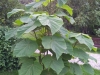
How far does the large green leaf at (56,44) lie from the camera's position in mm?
2080

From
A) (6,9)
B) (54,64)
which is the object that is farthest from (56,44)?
(6,9)

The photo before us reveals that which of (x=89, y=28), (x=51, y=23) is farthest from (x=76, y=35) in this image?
(x=89, y=28)

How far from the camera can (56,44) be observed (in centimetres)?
213

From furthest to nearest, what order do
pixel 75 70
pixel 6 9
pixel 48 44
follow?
pixel 6 9 → pixel 75 70 → pixel 48 44

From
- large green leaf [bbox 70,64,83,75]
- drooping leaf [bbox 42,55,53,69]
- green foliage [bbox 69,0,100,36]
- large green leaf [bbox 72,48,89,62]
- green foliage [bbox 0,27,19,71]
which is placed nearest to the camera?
drooping leaf [bbox 42,55,53,69]

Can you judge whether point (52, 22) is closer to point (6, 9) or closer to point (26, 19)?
point (26, 19)

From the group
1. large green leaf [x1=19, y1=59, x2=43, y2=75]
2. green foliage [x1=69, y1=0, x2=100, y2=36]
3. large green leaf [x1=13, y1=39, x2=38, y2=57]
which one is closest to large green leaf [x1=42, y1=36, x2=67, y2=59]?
large green leaf [x1=13, y1=39, x2=38, y2=57]

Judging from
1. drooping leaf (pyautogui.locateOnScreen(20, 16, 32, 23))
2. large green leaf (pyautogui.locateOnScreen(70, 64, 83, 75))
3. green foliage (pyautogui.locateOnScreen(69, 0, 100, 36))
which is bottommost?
green foliage (pyautogui.locateOnScreen(69, 0, 100, 36))

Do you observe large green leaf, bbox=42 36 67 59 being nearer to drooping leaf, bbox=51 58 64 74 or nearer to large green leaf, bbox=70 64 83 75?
drooping leaf, bbox=51 58 64 74

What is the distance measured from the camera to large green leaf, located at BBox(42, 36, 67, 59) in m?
2.08

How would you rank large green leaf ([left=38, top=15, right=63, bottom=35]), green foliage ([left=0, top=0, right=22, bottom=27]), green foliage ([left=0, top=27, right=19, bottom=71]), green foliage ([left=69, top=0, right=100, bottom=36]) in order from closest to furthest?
large green leaf ([left=38, top=15, right=63, bottom=35]), green foliage ([left=0, top=27, right=19, bottom=71]), green foliage ([left=0, top=0, right=22, bottom=27]), green foliage ([left=69, top=0, right=100, bottom=36])

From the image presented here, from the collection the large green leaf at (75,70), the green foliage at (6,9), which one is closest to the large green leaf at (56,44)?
the large green leaf at (75,70)

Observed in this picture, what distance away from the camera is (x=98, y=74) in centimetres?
478

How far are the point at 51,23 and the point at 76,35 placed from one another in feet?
1.33
